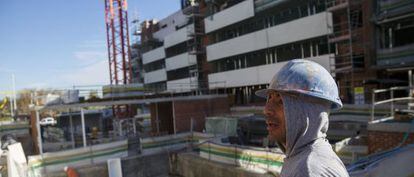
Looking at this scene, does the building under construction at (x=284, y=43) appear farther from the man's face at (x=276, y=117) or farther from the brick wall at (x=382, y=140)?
the man's face at (x=276, y=117)

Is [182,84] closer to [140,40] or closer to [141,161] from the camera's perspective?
[140,40]

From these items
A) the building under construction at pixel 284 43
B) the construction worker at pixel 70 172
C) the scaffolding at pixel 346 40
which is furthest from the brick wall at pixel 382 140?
the scaffolding at pixel 346 40

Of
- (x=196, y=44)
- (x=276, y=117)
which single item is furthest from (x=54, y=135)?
(x=276, y=117)

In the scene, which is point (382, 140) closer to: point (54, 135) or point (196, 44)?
point (54, 135)

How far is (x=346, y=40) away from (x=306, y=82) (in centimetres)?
2508

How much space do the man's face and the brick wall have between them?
828 cm

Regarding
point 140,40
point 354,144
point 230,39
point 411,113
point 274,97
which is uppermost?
point 140,40

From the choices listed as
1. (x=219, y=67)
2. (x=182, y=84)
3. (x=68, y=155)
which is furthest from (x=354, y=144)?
(x=182, y=84)

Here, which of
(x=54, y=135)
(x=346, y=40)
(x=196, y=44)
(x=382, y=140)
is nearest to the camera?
(x=382, y=140)

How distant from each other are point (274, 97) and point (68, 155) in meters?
18.5

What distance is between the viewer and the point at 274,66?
105ft

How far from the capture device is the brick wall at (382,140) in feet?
29.4

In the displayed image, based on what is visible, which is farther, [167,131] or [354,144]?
[167,131]

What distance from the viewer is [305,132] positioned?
181 cm
